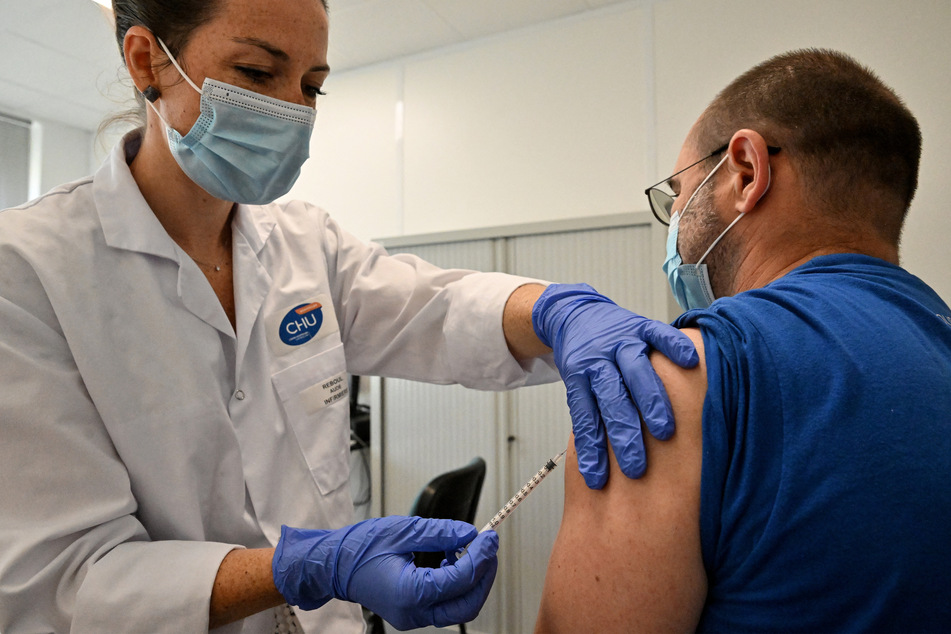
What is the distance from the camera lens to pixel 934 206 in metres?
2.28

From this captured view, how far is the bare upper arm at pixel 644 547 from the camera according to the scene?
2.09 feet

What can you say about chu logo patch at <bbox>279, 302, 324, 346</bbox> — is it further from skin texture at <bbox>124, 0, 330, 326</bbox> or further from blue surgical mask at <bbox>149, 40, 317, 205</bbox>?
blue surgical mask at <bbox>149, 40, 317, 205</bbox>

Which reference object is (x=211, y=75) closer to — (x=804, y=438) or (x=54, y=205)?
(x=54, y=205)

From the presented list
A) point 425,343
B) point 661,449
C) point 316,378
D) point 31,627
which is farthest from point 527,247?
point 31,627

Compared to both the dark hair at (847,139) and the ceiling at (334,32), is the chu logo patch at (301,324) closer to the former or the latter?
the dark hair at (847,139)

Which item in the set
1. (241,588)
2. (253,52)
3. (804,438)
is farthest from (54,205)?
(804,438)

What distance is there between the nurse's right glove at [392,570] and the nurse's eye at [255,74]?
0.76 m

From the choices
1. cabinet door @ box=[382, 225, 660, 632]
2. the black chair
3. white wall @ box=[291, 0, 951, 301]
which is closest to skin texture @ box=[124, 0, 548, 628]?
the black chair

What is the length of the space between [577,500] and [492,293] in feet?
1.71

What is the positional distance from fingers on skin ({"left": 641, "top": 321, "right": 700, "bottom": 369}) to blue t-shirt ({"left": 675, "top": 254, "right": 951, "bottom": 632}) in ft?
0.10

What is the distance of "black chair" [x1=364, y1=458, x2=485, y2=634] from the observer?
184 centimetres

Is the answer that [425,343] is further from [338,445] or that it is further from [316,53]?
[316,53]

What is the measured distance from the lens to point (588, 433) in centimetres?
78

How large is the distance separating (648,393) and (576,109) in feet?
8.33
